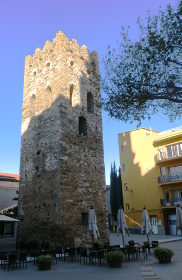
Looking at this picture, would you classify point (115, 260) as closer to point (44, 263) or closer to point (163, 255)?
point (163, 255)

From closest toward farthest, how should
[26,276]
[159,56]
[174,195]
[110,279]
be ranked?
[110,279], [26,276], [159,56], [174,195]

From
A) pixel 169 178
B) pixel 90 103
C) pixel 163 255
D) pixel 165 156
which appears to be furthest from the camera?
pixel 165 156

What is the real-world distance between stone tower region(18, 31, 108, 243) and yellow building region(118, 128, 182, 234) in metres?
11.7

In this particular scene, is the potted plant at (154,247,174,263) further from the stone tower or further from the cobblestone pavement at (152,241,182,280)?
the stone tower

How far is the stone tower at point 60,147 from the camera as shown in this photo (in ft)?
46.6

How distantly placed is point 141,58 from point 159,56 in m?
0.85

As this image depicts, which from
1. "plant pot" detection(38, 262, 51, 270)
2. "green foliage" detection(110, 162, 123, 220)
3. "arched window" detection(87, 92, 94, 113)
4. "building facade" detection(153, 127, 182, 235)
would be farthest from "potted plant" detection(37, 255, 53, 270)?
"green foliage" detection(110, 162, 123, 220)

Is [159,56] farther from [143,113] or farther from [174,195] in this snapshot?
Result: [174,195]

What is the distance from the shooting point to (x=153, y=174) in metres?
28.3

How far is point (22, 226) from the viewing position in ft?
50.9

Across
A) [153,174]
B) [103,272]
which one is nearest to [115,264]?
[103,272]

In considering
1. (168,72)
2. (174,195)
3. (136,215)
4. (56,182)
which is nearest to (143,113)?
(168,72)

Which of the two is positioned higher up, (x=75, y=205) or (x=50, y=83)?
(x=50, y=83)

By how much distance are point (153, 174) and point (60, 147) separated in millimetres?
16634
